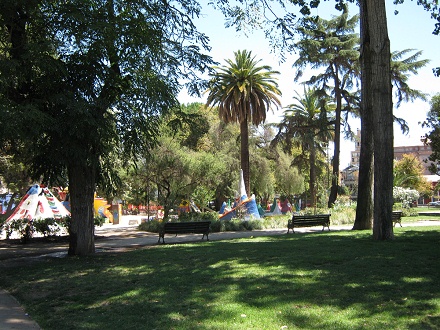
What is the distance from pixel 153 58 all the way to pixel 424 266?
8.21 metres

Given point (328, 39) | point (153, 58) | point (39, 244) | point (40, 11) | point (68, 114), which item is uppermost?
point (328, 39)

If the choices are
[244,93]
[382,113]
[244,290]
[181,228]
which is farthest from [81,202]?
[244,93]

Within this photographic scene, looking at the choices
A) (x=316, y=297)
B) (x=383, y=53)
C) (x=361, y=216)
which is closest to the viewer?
(x=316, y=297)

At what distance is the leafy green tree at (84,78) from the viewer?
10.2 m

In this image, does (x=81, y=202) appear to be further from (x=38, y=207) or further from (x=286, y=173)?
(x=286, y=173)

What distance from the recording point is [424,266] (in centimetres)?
821

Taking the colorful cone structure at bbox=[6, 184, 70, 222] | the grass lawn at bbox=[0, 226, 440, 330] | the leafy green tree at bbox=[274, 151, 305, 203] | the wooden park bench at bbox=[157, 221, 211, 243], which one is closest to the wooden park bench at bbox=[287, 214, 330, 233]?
the wooden park bench at bbox=[157, 221, 211, 243]

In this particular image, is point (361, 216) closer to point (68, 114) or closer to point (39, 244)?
point (68, 114)

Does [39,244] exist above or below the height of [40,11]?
below

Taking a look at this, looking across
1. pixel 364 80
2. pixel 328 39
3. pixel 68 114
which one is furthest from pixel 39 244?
pixel 328 39

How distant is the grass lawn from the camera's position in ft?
18.0

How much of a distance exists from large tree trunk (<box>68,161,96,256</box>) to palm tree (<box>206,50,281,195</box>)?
20.1 m

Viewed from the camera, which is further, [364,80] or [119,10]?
[364,80]

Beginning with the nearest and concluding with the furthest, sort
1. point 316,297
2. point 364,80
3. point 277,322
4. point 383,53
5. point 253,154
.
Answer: point 277,322 < point 316,297 < point 383,53 < point 364,80 < point 253,154
